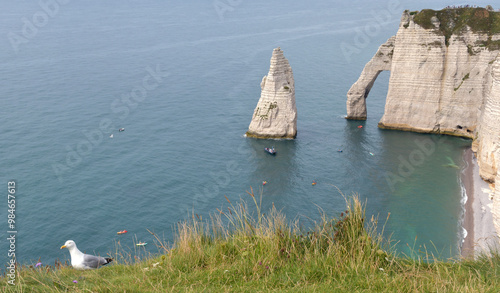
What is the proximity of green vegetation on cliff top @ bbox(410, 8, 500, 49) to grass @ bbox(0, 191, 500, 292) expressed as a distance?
150ft

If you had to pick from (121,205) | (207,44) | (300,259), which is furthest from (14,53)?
(300,259)

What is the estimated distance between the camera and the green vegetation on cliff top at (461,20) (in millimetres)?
51188

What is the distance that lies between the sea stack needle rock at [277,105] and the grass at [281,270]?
141ft

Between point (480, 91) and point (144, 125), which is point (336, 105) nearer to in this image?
point (480, 91)

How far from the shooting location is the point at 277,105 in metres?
54.9

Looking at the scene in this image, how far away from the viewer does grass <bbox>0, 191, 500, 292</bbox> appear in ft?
32.4

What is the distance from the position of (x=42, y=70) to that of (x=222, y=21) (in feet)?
219

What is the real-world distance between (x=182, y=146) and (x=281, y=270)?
44241 millimetres

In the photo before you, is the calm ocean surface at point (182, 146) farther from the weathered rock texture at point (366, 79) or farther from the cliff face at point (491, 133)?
the cliff face at point (491, 133)

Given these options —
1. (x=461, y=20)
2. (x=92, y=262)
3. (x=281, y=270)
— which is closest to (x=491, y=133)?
(x=461, y=20)

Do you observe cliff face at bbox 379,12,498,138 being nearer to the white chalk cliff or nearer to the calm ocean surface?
the white chalk cliff

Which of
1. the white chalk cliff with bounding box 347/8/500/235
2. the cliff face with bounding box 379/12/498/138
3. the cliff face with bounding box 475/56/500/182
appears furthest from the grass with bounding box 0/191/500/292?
the cliff face with bounding box 379/12/498/138

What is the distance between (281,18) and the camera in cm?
14162

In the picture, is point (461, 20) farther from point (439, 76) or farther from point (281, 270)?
point (281, 270)
